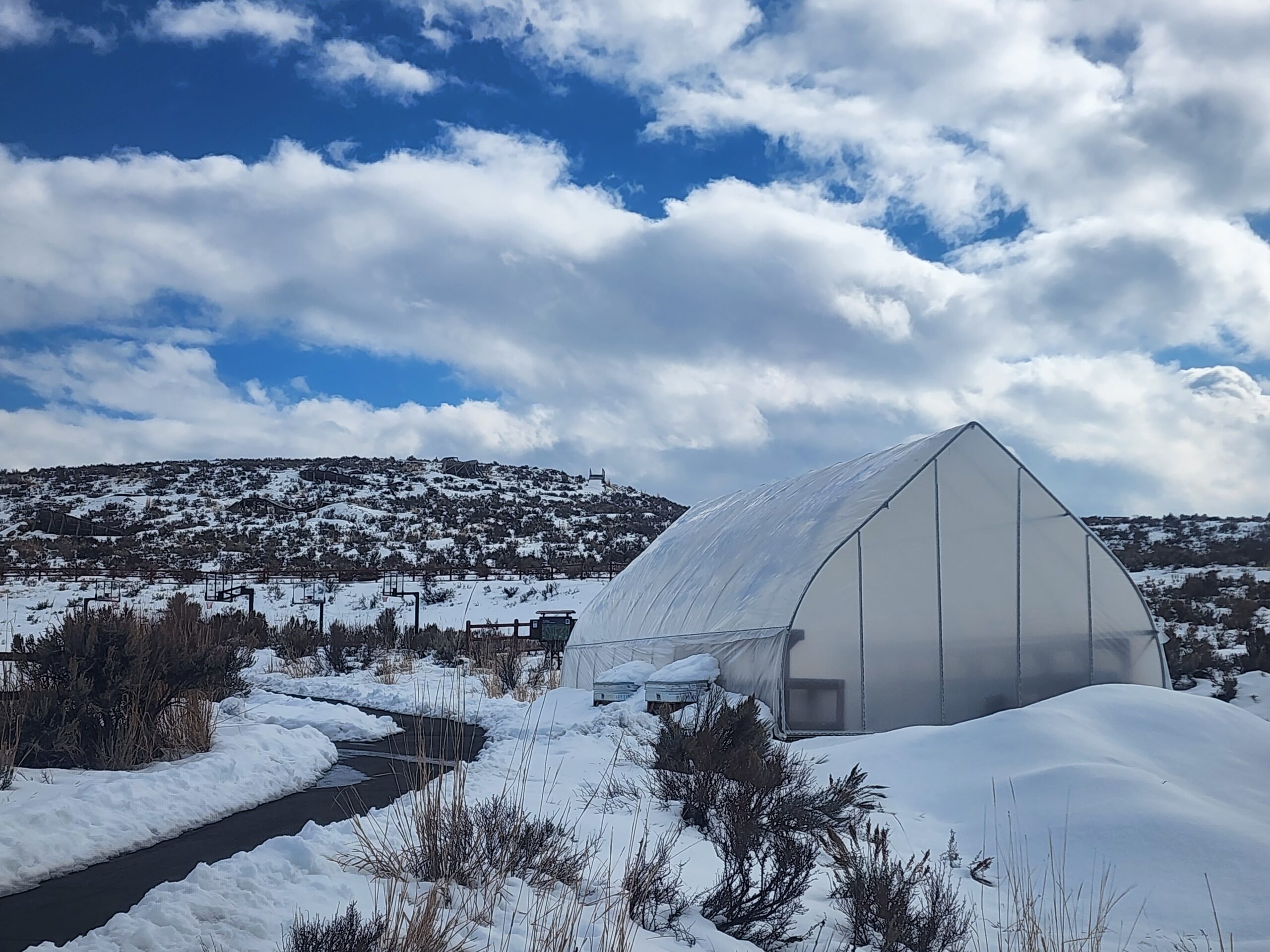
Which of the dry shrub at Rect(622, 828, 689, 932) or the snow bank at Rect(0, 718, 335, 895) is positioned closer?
the dry shrub at Rect(622, 828, 689, 932)

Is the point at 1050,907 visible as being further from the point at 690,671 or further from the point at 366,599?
the point at 366,599

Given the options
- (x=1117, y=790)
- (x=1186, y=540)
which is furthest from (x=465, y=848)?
(x=1186, y=540)

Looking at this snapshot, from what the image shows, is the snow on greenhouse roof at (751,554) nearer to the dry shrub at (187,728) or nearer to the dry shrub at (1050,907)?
the dry shrub at (1050,907)

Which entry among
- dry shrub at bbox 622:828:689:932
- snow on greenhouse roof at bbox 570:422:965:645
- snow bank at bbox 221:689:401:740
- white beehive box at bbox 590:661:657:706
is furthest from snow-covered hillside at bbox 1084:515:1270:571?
dry shrub at bbox 622:828:689:932

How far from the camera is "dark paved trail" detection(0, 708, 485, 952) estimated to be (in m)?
4.86

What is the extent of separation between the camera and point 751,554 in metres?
14.7

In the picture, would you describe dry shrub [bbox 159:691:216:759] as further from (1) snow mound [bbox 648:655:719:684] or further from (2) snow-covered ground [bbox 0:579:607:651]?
(2) snow-covered ground [bbox 0:579:607:651]

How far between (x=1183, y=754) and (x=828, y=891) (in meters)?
4.40

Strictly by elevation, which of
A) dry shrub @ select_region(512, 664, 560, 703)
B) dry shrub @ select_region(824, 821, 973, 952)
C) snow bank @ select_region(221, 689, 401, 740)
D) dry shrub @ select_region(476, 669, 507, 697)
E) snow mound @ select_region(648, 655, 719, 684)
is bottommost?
dry shrub @ select_region(512, 664, 560, 703)

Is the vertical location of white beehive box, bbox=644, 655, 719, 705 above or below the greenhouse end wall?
below

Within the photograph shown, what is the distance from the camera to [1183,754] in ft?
27.8

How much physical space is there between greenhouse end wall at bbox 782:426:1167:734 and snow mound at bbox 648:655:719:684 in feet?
5.36

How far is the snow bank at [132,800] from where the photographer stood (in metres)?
5.84

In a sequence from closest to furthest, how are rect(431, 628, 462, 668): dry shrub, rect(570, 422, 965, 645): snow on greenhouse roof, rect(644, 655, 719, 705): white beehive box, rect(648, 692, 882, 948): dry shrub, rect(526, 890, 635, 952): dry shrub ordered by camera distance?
rect(526, 890, 635, 952): dry shrub
rect(648, 692, 882, 948): dry shrub
rect(644, 655, 719, 705): white beehive box
rect(570, 422, 965, 645): snow on greenhouse roof
rect(431, 628, 462, 668): dry shrub
